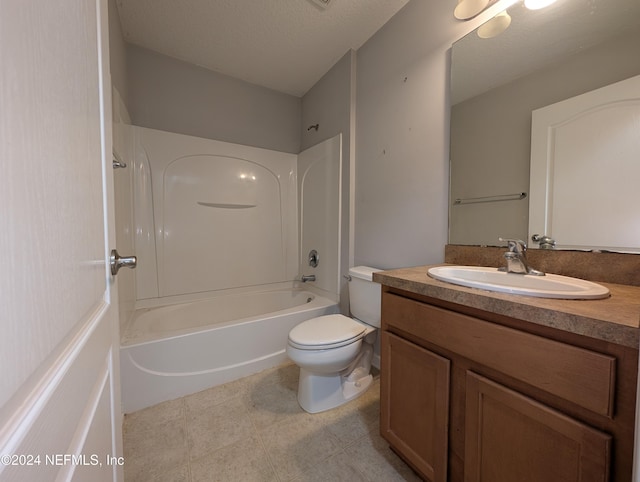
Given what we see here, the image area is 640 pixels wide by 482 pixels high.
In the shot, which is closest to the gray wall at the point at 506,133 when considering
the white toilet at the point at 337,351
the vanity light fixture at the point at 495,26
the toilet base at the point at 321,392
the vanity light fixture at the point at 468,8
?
the vanity light fixture at the point at 495,26

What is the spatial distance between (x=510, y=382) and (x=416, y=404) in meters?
0.38

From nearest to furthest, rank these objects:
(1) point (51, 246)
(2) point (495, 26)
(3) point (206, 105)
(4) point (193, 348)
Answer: (1) point (51, 246), (2) point (495, 26), (4) point (193, 348), (3) point (206, 105)

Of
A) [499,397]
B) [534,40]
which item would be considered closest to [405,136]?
[534,40]

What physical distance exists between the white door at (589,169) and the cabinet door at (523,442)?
685mm

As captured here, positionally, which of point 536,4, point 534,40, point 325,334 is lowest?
point 325,334

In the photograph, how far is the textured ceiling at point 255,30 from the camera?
153cm

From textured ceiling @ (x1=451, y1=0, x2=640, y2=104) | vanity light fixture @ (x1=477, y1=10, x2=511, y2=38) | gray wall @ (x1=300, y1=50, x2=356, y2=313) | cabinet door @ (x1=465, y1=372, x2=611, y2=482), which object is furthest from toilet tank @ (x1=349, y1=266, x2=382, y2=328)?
vanity light fixture @ (x1=477, y1=10, x2=511, y2=38)

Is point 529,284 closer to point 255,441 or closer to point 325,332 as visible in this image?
point 325,332

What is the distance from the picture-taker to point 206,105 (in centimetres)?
220

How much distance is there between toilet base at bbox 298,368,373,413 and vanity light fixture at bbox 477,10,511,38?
1960mm

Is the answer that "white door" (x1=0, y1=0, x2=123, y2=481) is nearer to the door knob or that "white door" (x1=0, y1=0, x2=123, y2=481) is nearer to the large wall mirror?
the door knob

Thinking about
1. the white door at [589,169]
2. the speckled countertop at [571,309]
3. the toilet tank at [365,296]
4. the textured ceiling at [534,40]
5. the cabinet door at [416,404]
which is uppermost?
the textured ceiling at [534,40]

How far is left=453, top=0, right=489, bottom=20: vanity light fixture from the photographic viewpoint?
1.20 metres

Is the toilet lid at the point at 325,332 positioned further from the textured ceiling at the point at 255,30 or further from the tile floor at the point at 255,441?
the textured ceiling at the point at 255,30
